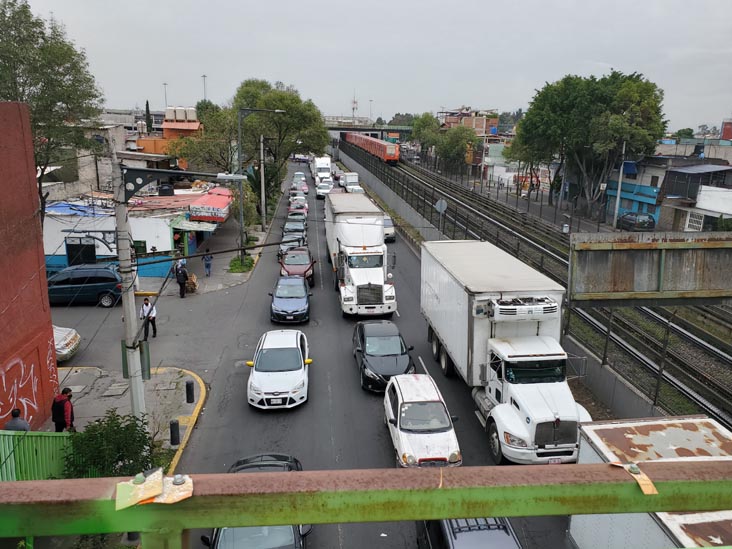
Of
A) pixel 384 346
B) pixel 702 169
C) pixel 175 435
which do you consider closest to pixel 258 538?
pixel 175 435

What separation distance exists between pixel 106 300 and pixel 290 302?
26.8 ft

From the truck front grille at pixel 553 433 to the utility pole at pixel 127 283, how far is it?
8460 millimetres

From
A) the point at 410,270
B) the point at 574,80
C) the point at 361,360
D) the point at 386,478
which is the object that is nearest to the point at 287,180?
the point at 574,80

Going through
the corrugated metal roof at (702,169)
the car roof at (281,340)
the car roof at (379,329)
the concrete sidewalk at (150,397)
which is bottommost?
the concrete sidewalk at (150,397)

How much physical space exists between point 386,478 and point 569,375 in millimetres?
16784

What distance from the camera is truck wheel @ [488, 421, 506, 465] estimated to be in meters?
12.9

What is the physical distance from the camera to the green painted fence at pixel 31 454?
945 centimetres

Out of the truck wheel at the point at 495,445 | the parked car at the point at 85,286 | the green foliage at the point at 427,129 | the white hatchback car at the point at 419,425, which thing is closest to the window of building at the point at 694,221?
the truck wheel at the point at 495,445

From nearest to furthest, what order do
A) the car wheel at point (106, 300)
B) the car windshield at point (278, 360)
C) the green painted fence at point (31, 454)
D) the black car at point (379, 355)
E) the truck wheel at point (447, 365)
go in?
the green painted fence at point (31, 454) < the car windshield at point (278, 360) < the black car at point (379, 355) < the truck wheel at point (447, 365) < the car wheel at point (106, 300)

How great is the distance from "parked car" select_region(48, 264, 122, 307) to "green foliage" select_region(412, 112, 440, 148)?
70070 mm

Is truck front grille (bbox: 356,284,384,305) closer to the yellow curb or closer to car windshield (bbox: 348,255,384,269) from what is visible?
car windshield (bbox: 348,255,384,269)

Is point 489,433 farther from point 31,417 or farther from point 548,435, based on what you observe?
point 31,417

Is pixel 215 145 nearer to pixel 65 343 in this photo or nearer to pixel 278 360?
pixel 65 343

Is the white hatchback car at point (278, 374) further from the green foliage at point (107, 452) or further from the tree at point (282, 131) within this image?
the tree at point (282, 131)
